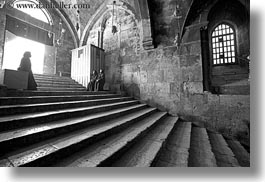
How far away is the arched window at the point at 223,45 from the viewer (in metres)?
4.37

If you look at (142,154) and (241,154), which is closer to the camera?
(142,154)

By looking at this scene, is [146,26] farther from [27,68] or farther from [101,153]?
[101,153]

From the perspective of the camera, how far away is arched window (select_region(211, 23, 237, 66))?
14.3 feet

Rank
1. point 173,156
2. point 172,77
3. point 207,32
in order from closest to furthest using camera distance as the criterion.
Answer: point 173,156, point 207,32, point 172,77

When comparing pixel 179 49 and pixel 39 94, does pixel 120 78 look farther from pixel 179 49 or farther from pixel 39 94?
pixel 39 94

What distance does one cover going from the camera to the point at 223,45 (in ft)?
15.0

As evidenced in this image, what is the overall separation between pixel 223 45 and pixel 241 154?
A: 4251mm

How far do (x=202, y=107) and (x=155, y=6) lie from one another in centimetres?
450

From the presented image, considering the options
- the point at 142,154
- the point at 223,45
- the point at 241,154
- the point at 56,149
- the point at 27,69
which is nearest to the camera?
the point at 56,149

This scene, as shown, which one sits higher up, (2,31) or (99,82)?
(2,31)

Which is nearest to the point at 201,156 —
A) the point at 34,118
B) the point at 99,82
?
the point at 34,118

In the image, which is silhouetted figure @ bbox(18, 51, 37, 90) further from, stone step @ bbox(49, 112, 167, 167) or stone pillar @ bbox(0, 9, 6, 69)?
stone pillar @ bbox(0, 9, 6, 69)

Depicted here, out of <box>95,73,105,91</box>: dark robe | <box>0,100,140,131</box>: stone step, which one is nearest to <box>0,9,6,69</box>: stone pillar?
<box>95,73,105,91</box>: dark robe

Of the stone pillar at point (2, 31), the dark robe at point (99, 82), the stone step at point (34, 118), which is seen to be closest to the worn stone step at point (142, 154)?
the stone step at point (34, 118)
